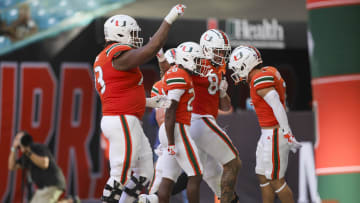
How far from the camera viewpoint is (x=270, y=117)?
17.0 feet

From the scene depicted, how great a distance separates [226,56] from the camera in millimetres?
5633

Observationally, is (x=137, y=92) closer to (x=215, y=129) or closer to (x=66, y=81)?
(x=215, y=129)

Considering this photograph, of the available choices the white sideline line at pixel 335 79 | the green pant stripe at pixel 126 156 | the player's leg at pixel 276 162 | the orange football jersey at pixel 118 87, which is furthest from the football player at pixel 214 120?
the white sideline line at pixel 335 79

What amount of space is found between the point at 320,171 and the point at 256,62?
8.47ft

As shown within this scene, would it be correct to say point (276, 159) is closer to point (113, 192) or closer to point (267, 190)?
point (267, 190)

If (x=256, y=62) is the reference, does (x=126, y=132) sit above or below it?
below

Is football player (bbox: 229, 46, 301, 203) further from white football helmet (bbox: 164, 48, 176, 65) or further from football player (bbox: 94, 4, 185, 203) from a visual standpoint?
football player (bbox: 94, 4, 185, 203)

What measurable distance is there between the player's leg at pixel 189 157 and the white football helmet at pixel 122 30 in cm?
104

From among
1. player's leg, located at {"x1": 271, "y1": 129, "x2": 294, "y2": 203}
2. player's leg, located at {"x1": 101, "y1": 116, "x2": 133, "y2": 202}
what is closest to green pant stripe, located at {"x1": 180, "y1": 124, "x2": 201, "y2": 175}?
player's leg, located at {"x1": 271, "y1": 129, "x2": 294, "y2": 203}

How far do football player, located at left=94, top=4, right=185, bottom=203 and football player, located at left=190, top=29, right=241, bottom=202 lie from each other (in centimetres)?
108

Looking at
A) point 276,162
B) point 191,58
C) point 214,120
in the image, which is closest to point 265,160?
point 276,162

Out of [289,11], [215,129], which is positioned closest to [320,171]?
[215,129]

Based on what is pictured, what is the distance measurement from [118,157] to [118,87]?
0.52 meters

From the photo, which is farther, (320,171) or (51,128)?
(51,128)
